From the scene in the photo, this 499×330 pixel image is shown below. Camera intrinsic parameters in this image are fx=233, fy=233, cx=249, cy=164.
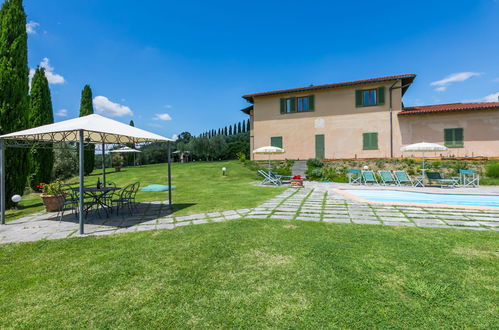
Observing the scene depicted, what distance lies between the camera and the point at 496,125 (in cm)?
1505

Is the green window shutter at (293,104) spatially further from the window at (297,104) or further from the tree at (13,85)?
the tree at (13,85)

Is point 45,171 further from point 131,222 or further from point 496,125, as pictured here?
point 496,125

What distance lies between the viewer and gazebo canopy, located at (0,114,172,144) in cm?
463

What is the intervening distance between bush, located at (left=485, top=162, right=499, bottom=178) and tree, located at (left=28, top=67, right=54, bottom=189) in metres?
23.2

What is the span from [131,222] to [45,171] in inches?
411

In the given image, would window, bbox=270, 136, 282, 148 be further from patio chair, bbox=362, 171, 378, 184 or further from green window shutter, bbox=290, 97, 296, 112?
patio chair, bbox=362, 171, 378, 184

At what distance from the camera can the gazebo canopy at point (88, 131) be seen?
4.63m

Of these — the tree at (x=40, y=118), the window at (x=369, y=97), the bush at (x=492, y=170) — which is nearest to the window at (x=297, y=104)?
the window at (x=369, y=97)

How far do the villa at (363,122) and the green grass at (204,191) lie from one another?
507 cm

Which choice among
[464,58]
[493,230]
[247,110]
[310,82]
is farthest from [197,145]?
[493,230]

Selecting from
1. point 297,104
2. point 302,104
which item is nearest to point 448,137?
point 302,104

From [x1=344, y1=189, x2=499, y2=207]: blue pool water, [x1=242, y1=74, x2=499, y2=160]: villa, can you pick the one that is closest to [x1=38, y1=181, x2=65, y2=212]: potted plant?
[x1=344, y1=189, x2=499, y2=207]: blue pool water

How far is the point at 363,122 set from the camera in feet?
57.7

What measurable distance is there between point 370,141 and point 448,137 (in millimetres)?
4775
